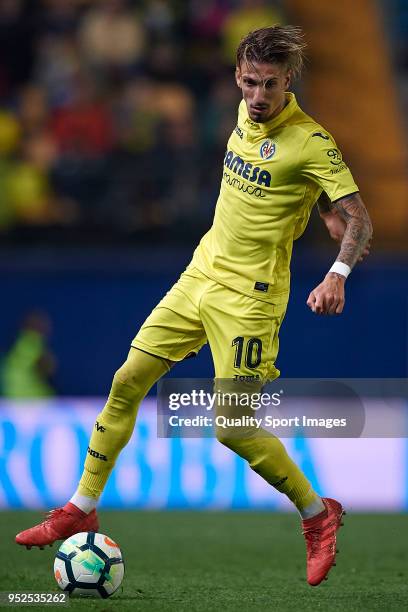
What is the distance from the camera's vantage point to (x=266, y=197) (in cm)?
599

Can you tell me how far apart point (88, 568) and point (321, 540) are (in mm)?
1138

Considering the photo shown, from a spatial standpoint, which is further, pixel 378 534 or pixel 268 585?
pixel 378 534

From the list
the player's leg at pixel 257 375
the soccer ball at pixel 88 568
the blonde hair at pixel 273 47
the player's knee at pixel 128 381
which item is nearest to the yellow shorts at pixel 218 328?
the player's leg at pixel 257 375

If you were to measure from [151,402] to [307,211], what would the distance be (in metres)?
6.54

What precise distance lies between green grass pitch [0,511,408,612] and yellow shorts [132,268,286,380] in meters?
1.12

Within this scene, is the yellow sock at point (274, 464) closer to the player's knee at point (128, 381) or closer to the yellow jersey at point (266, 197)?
the player's knee at point (128, 381)

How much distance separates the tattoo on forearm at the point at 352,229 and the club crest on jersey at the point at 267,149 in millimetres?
425

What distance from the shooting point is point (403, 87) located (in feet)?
52.8

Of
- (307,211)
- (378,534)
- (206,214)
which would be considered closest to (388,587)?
(307,211)

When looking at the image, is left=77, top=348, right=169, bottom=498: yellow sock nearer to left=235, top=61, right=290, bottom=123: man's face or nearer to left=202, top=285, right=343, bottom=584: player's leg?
left=202, top=285, right=343, bottom=584: player's leg

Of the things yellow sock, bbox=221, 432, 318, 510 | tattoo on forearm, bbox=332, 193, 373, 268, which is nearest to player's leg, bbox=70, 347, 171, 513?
yellow sock, bbox=221, 432, 318, 510

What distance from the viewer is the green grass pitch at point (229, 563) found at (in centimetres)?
593

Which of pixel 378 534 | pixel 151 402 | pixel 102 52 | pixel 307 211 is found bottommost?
pixel 378 534

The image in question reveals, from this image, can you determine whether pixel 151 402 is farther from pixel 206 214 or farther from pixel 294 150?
pixel 294 150
